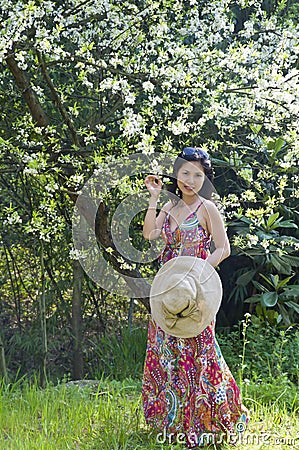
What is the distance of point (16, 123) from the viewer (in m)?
3.95

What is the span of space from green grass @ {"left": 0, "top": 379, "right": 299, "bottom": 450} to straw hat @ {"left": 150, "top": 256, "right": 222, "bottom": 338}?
0.60 metres

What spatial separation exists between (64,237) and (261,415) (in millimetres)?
2089

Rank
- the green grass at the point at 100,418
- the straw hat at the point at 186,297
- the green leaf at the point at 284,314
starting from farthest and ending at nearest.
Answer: the green leaf at the point at 284,314 < the green grass at the point at 100,418 < the straw hat at the point at 186,297

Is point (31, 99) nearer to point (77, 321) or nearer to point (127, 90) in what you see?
point (127, 90)

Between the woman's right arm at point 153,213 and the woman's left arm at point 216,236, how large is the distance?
232 millimetres

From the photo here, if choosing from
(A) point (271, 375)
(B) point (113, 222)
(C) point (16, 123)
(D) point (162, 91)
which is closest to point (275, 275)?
(A) point (271, 375)

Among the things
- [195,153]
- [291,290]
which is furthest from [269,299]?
[195,153]

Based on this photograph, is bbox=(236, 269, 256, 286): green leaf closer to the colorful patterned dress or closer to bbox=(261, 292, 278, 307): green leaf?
bbox=(261, 292, 278, 307): green leaf

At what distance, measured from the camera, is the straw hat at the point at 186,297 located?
2.94m

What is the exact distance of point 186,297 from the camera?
293cm

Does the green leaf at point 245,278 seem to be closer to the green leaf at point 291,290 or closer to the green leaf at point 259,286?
the green leaf at point 259,286

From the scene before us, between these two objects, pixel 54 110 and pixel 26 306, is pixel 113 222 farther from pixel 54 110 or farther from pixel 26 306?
pixel 26 306

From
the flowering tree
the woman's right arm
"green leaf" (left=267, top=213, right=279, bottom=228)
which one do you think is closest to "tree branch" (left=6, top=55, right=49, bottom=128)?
the flowering tree

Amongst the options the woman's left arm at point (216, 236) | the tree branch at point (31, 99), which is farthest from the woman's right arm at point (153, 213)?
the tree branch at point (31, 99)
